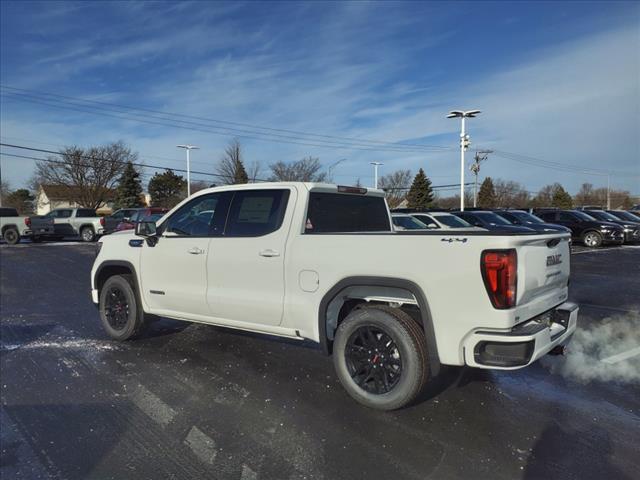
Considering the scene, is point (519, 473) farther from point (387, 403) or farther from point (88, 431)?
point (88, 431)

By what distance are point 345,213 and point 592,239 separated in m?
18.4

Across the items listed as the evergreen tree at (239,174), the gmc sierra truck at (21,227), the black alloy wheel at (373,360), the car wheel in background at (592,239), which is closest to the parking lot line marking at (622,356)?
the black alloy wheel at (373,360)

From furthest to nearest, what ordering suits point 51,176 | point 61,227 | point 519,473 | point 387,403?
1. point 51,176
2. point 61,227
3. point 387,403
4. point 519,473

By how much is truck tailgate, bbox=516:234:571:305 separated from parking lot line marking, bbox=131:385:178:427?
9.06 feet

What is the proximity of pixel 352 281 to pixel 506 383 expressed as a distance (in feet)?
5.98

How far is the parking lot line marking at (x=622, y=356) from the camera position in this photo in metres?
4.83

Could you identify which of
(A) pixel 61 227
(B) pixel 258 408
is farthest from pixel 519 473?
(A) pixel 61 227

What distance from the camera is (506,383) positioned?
4.27m

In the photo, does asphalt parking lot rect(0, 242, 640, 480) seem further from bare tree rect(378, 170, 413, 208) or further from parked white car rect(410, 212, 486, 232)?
bare tree rect(378, 170, 413, 208)

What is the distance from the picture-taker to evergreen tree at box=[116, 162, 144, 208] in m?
51.9

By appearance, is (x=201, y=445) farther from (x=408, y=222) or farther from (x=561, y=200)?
(x=561, y=200)

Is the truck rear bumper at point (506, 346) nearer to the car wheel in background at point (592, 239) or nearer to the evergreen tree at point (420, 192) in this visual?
the car wheel in background at point (592, 239)

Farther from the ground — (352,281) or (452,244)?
(452,244)

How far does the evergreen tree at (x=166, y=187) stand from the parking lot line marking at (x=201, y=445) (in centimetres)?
6601
